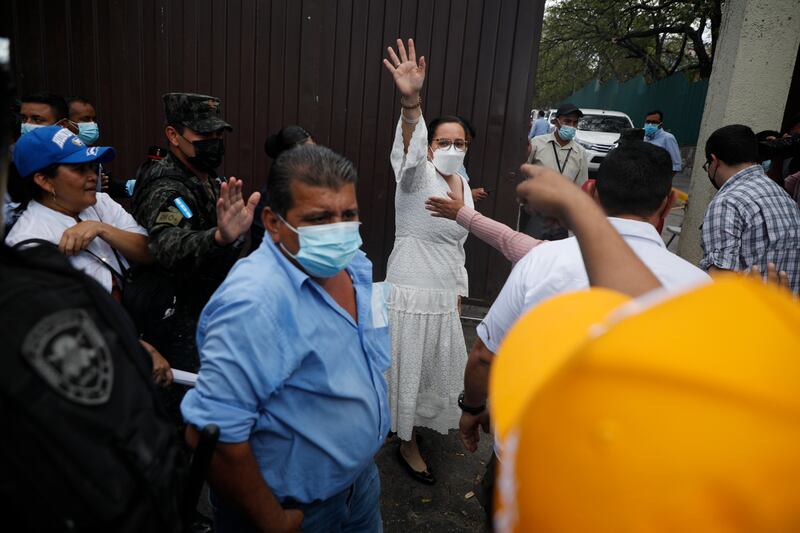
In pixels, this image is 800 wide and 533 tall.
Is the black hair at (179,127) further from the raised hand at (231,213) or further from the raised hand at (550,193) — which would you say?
the raised hand at (550,193)

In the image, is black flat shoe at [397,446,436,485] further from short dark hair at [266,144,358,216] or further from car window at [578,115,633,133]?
car window at [578,115,633,133]

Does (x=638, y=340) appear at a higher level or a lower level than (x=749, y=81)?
lower

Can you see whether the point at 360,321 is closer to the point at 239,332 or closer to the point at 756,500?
the point at 239,332

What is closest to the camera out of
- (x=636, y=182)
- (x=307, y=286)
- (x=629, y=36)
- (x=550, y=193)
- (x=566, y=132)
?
(x=550, y=193)

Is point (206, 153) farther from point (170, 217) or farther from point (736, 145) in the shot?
point (736, 145)

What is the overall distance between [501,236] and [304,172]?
1.17m

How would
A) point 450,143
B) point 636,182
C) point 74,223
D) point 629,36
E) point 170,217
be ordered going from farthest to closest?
1. point 629,36
2. point 450,143
3. point 170,217
4. point 74,223
5. point 636,182

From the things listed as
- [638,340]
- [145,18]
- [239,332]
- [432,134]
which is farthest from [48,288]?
[145,18]

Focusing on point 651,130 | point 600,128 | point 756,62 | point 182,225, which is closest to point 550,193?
point 182,225

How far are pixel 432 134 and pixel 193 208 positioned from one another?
1.63 metres

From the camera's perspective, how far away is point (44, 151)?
2.14m

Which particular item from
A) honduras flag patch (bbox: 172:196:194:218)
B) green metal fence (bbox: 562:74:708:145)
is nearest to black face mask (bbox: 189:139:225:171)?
honduras flag patch (bbox: 172:196:194:218)

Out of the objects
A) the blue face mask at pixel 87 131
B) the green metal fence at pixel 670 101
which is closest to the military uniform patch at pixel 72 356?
the blue face mask at pixel 87 131

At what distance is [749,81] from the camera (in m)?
4.62
